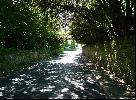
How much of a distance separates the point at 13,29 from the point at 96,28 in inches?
435

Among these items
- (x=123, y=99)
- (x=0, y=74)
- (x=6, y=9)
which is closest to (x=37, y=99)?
(x=123, y=99)

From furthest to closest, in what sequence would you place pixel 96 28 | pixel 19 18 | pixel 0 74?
pixel 19 18, pixel 96 28, pixel 0 74

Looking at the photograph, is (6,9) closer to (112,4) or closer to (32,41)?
(32,41)

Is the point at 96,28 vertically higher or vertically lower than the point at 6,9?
lower

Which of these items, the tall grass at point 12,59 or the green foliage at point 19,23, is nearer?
Result: the tall grass at point 12,59

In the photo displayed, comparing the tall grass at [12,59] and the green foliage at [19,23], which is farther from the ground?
the green foliage at [19,23]

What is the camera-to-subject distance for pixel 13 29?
1452 inches

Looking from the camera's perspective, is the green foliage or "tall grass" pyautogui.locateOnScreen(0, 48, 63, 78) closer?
"tall grass" pyautogui.locateOnScreen(0, 48, 63, 78)

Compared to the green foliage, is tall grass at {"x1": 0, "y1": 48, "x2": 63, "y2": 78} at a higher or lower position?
lower

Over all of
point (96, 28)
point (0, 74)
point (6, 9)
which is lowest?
point (0, 74)

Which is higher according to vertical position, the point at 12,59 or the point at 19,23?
the point at 19,23

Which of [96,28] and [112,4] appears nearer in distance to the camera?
[112,4]

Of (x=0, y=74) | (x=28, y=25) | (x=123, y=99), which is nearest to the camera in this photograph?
(x=123, y=99)

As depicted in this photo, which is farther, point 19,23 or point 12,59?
point 19,23
